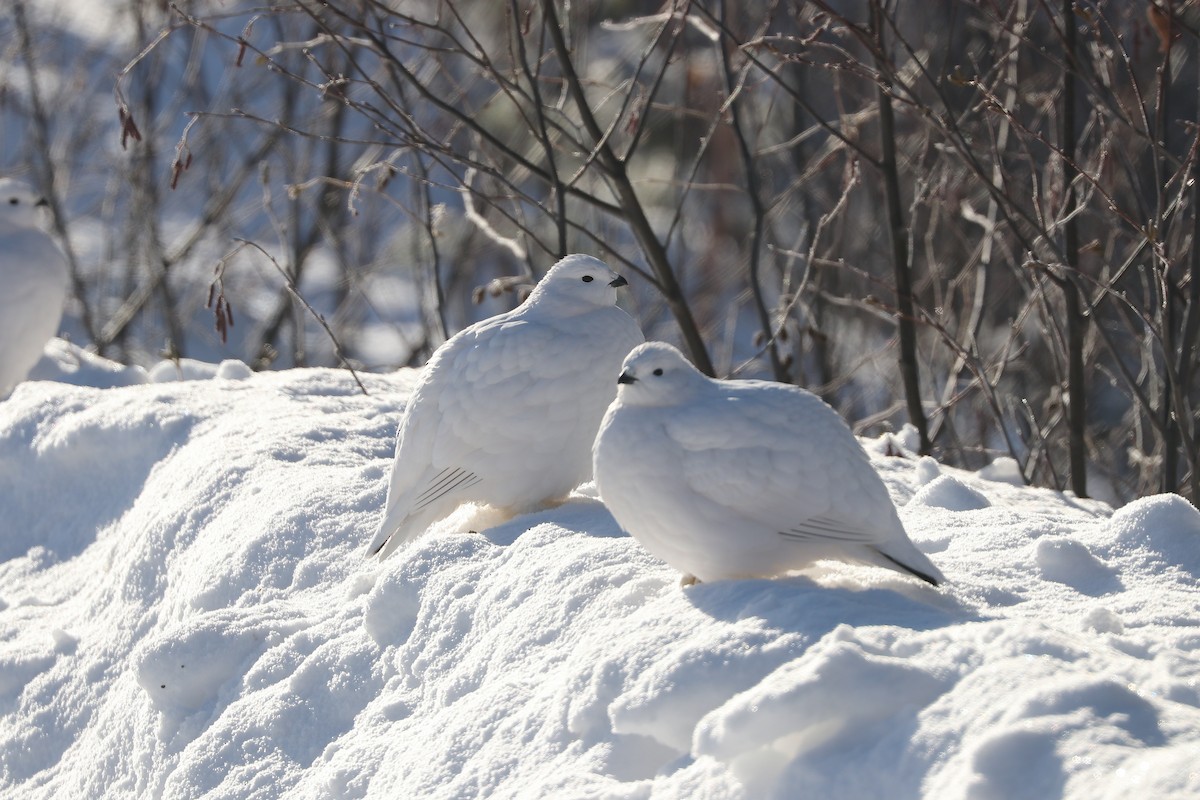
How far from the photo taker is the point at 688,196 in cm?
1086

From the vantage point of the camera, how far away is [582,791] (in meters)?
2.18

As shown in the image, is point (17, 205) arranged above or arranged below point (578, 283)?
below

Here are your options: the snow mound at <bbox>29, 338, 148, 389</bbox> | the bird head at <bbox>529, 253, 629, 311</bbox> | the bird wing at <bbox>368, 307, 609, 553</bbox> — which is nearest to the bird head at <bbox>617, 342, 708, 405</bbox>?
the bird wing at <bbox>368, 307, 609, 553</bbox>

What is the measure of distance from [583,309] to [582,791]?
1.55 meters

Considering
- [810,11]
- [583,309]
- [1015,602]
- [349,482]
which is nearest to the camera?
[1015,602]

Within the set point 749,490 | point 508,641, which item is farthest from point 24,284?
point 749,490

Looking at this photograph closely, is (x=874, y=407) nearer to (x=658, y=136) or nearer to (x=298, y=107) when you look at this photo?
(x=658, y=136)

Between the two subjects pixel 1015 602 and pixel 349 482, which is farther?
→ pixel 349 482

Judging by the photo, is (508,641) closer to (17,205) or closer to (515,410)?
(515,410)

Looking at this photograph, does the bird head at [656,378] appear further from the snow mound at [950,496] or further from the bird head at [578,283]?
the snow mound at [950,496]

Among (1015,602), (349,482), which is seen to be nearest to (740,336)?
(349,482)

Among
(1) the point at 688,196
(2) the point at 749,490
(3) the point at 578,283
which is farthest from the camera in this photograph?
(1) the point at 688,196

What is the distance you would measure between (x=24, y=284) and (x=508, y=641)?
12.9ft

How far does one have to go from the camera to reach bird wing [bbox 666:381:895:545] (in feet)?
8.53
